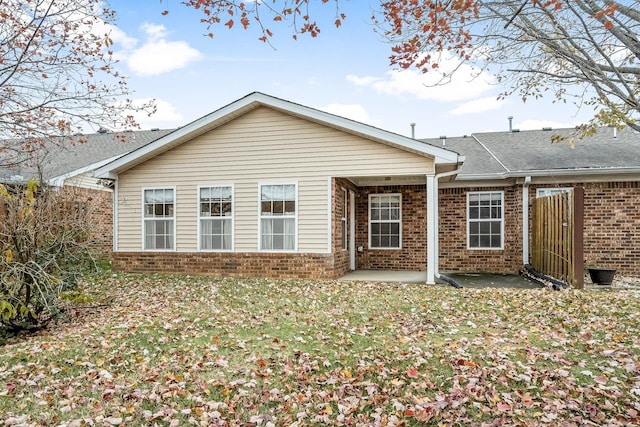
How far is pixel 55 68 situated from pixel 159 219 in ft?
15.8

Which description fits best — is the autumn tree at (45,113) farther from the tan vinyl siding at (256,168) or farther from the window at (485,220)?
the window at (485,220)

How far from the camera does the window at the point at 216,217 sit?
11.6m

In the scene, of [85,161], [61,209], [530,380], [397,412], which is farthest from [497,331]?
[85,161]

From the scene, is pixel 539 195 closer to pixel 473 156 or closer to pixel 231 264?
pixel 473 156

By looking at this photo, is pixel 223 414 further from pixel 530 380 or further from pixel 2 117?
pixel 2 117

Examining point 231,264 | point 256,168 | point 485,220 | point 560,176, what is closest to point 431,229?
point 485,220

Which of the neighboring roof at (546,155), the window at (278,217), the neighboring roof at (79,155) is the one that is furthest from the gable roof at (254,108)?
Answer: the neighboring roof at (546,155)

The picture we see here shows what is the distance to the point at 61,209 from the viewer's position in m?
6.66

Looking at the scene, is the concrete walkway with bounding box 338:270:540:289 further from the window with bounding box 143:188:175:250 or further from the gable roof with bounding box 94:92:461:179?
the window with bounding box 143:188:175:250

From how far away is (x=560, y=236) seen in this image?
995 cm

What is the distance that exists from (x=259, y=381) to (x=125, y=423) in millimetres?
1247

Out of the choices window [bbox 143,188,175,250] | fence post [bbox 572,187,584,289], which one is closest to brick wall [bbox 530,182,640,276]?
fence post [bbox 572,187,584,289]

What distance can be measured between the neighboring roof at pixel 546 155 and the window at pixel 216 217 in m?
6.75

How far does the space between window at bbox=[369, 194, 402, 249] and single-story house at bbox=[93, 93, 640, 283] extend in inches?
1.3
